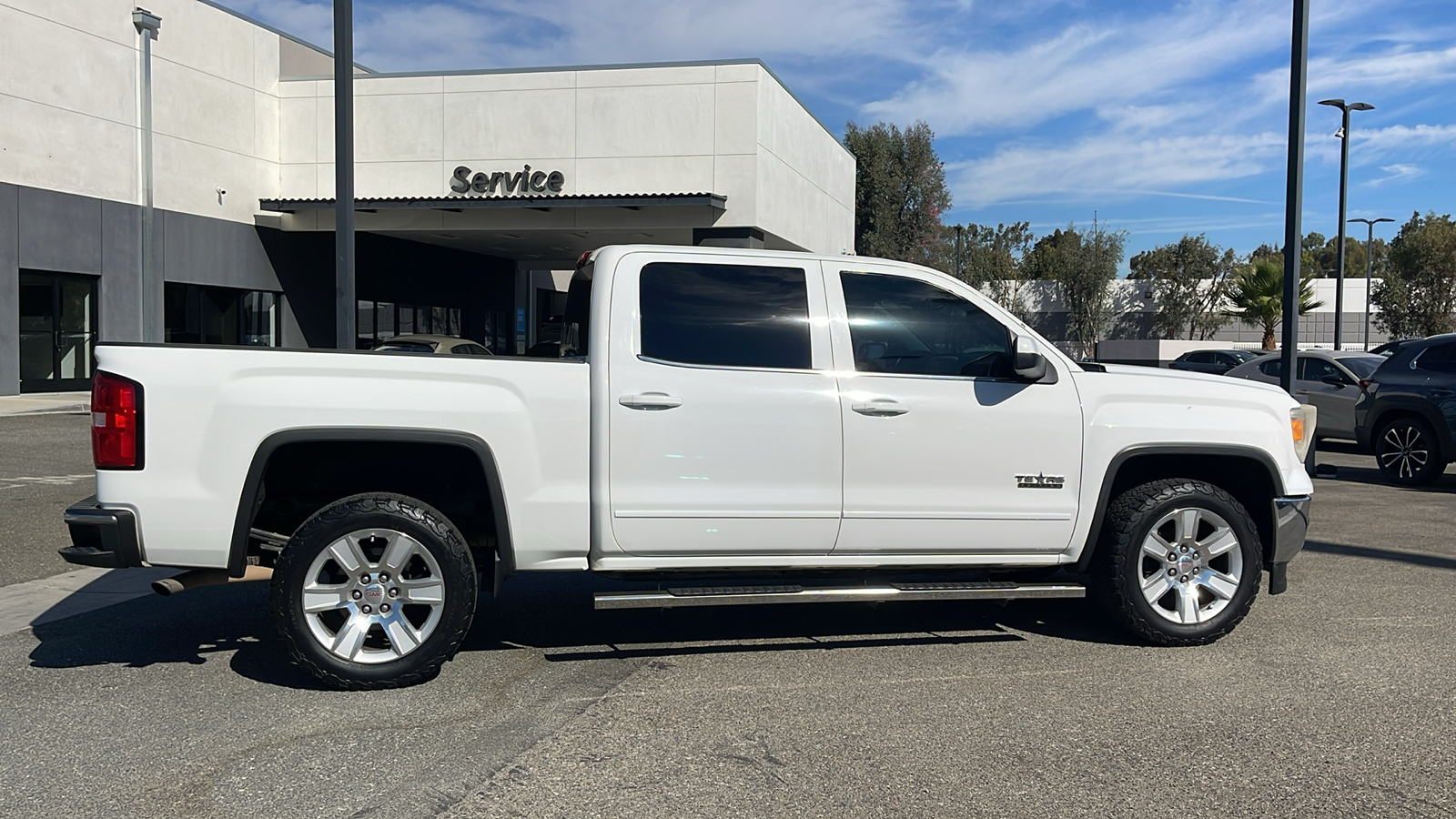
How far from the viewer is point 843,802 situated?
3.78 m

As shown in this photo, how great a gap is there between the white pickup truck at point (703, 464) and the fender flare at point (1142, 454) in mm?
16

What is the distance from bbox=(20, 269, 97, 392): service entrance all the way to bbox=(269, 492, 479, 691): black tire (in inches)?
864

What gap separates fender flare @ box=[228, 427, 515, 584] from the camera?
489 cm

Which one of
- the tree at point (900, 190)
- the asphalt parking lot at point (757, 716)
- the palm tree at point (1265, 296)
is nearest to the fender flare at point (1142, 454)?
the asphalt parking lot at point (757, 716)

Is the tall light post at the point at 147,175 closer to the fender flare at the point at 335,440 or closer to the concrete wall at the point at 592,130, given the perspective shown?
the concrete wall at the point at 592,130

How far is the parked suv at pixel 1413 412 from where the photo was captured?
12430 millimetres

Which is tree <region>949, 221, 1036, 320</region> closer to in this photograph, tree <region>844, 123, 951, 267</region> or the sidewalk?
tree <region>844, 123, 951, 267</region>

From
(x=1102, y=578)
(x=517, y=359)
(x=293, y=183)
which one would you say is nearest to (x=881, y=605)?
(x=1102, y=578)

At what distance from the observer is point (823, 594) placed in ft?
17.3

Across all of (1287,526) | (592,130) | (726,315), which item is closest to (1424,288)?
(592,130)

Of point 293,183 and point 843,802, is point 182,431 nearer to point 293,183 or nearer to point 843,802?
point 843,802

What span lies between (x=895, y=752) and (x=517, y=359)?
233 centimetres

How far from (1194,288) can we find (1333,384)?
34.1 m

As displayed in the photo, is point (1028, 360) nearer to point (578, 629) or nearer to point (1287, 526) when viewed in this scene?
point (1287, 526)
